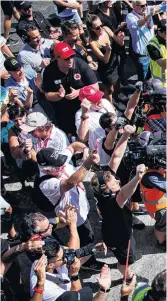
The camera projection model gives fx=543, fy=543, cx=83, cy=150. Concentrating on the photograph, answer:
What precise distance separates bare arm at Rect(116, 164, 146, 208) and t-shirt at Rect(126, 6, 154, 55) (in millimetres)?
3413

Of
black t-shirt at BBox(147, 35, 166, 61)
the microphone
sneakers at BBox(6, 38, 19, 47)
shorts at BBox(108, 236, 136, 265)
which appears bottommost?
shorts at BBox(108, 236, 136, 265)

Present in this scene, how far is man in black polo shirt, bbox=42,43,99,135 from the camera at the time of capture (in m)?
6.43

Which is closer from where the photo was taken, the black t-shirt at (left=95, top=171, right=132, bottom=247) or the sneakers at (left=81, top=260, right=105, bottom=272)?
the black t-shirt at (left=95, top=171, right=132, bottom=247)

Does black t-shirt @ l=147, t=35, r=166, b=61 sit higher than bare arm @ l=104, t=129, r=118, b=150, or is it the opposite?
black t-shirt @ l=147, t=35, r=166, b=61

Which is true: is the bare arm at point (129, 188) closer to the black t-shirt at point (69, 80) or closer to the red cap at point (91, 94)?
the red cap at point (91, 94)

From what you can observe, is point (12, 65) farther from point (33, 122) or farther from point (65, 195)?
point (65, 195)

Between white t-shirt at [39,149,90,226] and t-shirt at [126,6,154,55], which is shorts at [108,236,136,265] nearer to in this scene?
white t-shirt at [39,149,90,226]

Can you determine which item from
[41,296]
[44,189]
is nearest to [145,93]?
[44,189]

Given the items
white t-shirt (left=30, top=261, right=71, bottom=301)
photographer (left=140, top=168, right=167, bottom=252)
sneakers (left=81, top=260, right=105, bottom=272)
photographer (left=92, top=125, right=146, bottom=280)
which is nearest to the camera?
white t-shirt (left=30, top=261, right=71, bottom=301)

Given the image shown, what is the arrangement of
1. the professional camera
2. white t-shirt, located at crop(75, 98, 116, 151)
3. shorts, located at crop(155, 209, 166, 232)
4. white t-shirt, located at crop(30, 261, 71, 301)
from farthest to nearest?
white t-shirt, located at crop(75, 98, 116, 151)
shorts, located at crop(155, 209, 166, 232)
the professional camera
white t-shirt, located at crop(30, 261, 71, 301)

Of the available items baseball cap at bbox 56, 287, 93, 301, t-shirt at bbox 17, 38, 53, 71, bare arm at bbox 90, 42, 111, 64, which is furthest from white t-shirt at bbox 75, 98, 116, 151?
baseball cap at bbox 56, 287, 93, 301

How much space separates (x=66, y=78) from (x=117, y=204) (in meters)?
2.16

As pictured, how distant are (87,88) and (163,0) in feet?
12.8

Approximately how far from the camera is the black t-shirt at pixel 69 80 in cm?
652
